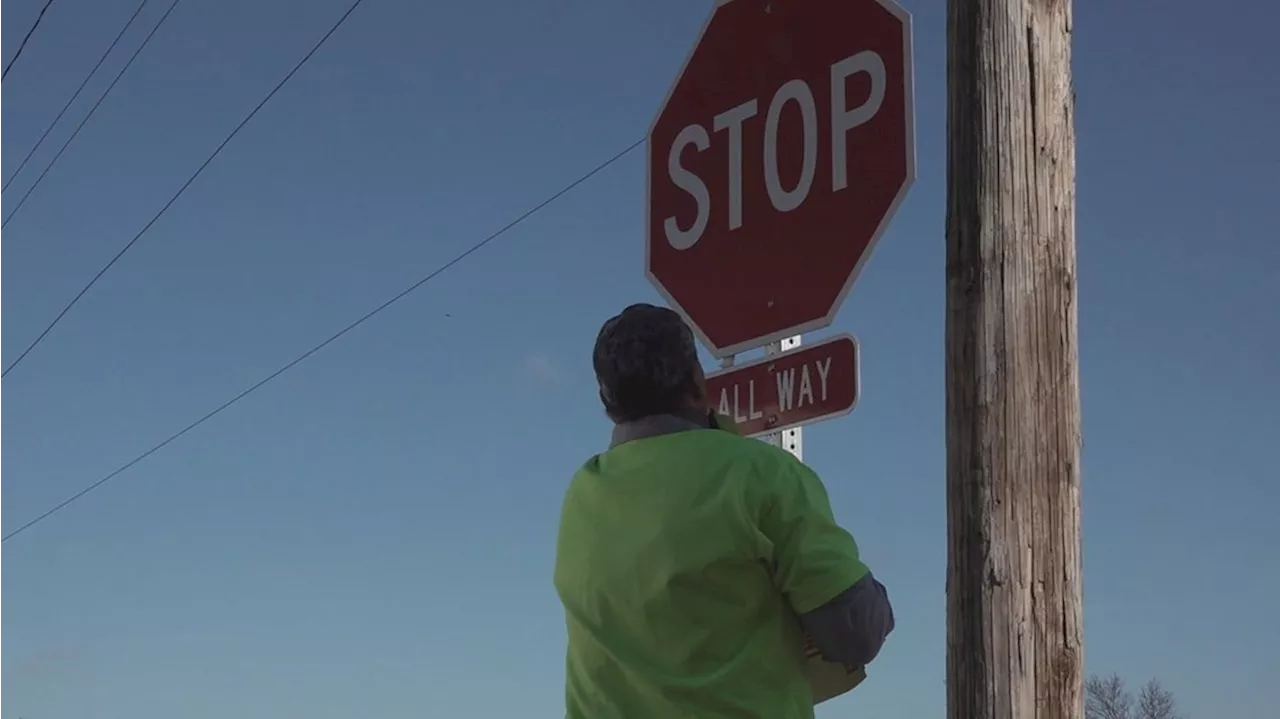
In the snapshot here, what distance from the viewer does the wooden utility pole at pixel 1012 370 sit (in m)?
3.07

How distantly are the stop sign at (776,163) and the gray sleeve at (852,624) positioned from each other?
56.2 inches

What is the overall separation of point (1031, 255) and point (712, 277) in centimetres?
117

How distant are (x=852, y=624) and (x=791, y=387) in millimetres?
1490

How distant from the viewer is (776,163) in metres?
4.11

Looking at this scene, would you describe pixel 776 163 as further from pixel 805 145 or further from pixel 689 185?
pixel 689 185

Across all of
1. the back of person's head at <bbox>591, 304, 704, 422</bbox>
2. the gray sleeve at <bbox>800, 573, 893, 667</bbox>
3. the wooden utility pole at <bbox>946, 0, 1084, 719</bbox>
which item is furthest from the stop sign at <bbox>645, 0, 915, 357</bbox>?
the gray sleeve at <bbox>800, 573, 893, 667</bbox>

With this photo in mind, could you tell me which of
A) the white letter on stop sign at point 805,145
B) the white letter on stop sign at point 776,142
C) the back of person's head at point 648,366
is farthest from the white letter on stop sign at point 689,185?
the back of person's head at point 648,366

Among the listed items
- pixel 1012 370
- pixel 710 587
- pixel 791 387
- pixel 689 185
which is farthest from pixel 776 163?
pixel 710 587

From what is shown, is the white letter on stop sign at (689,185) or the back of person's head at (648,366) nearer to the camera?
the back of person's head at (648,366)

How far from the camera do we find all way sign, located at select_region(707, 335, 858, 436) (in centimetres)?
370

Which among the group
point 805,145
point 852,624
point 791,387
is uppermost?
point 805,145

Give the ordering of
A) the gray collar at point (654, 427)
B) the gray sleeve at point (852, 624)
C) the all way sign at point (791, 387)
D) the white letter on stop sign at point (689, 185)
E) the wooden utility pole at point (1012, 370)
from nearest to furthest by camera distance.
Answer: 1. the gray sleeve at point (852, 624)
2. the gray collar at point (654, 427)
3. the wooden utility pole at point (1012, 370)
4. the all way sign at point (791, 387)
5. the white letter on stop sign at point (689, 185)

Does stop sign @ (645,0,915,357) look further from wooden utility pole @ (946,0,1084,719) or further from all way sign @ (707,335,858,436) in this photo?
wooden utility pole @ (946,0,1084,719)

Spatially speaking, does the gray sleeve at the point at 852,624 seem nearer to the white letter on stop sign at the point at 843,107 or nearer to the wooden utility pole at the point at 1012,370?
the wooden utility pole at the point at 1012,370
